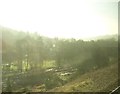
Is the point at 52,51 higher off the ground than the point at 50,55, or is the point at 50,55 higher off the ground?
the point at 52,51

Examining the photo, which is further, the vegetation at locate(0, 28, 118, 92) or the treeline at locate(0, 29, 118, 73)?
the treeline at locate(0, 29, 118, 73)

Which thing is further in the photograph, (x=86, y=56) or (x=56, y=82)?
(x=86, y=56)

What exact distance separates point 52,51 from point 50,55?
735mm

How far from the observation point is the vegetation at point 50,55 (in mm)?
29361

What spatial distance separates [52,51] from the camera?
37594 mm

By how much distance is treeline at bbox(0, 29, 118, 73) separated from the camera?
1284 inches

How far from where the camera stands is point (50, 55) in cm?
3759

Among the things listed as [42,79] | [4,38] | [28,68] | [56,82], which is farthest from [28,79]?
[4,38]

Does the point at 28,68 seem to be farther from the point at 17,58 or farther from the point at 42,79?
the point at 42,79

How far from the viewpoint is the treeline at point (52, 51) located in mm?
32625

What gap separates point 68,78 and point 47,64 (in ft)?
38.2

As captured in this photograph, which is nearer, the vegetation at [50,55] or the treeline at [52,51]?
the vegetation at [50,55]

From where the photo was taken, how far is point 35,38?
40281 millimetres

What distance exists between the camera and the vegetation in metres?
29.4
